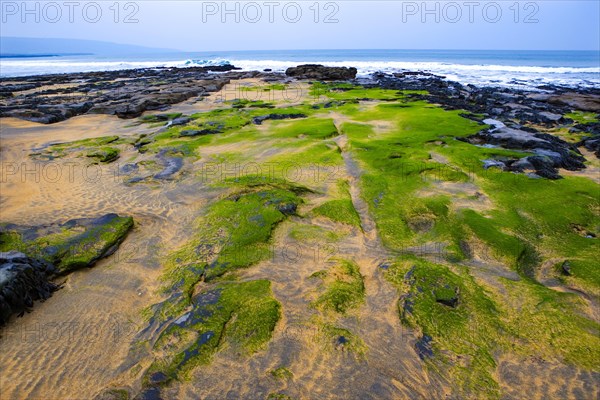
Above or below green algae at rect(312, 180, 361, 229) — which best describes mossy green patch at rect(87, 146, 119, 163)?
above

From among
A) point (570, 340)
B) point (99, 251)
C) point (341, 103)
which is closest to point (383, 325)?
point (570, 340)

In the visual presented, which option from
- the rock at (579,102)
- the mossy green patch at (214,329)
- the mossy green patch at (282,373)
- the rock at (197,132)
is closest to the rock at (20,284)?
the mossy green patch at (214,329)

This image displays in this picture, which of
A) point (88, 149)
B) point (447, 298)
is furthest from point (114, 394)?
point (88, 149)

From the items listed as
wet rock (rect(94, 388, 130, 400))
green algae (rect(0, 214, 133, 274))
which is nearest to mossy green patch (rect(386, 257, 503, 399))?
wet rock (rect(94, 388, 130, 400))

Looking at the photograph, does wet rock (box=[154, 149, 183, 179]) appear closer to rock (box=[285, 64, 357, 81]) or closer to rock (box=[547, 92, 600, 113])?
rock (box=[547, 92, 600, 113])

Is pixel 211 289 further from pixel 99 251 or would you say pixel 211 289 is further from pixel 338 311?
pixel 99 251

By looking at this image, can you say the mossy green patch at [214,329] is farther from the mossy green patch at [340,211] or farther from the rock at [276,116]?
the rock at [276,116]

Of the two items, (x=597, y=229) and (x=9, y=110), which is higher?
(x=9, y=110)

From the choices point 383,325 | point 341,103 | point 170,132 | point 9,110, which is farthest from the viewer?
point 341,103
